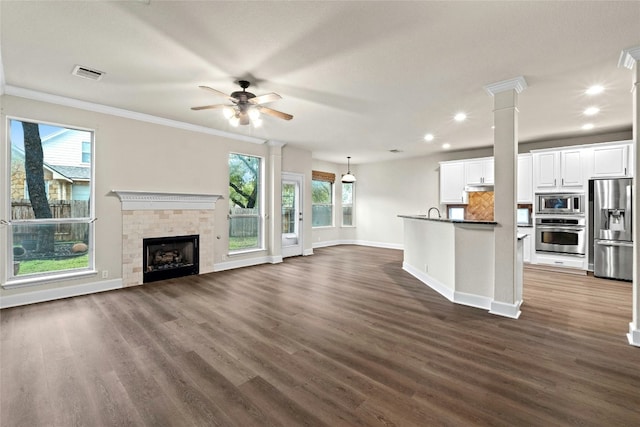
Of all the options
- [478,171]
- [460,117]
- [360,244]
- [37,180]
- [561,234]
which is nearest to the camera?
[37,180]

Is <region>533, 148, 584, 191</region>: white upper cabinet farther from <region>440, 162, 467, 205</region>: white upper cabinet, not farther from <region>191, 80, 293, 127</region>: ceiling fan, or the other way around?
<region>191, 80, 293, 127</region>: ceiling fan

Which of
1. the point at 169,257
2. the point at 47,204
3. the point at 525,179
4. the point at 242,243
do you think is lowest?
the point at 169,257

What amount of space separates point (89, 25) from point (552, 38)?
4.01 m

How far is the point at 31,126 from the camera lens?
156 inches

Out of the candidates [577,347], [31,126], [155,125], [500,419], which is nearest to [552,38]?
[577,347]

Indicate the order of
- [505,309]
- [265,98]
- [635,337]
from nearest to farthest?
[635,337]
[265,98]
[505,309]

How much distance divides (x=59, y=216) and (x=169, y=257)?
169cm

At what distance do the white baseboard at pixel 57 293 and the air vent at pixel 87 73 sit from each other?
9.56 ft

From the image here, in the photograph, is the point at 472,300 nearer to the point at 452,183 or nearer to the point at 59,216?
the point at 452,183

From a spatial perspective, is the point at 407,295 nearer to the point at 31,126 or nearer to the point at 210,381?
the point at 210,381

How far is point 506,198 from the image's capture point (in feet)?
11.2

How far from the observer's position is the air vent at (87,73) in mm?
3176

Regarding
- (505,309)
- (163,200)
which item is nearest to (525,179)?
(505,309)

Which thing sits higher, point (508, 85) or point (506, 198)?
point (508, 85)
